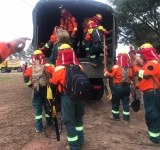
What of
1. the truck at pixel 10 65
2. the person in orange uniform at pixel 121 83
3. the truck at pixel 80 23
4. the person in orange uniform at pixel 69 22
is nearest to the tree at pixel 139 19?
the truck at pixel 80 23

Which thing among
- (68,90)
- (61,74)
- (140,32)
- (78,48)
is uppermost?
(140,32)

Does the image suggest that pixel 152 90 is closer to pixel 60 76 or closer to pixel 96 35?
pixel 60 76

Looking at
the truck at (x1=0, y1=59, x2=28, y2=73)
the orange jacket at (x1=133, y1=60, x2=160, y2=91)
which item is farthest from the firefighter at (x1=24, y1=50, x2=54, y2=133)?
the truck at (x1=0, y1=59, x2=28, y2=73)

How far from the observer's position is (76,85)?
11.4 feet

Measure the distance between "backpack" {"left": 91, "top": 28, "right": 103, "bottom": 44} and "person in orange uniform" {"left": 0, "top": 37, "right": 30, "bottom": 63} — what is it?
438 cm

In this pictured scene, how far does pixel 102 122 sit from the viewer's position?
5613 mm

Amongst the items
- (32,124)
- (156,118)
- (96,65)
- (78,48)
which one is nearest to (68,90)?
(156,118)

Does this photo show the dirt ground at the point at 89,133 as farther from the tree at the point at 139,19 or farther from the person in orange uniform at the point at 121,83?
the tree at the point at 139,19

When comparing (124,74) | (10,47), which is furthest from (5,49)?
(124,74)

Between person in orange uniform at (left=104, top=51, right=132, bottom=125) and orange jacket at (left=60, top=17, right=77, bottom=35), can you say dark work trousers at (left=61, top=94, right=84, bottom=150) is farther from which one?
orange jacket at (left=60, top=17, right=77, bottom=35)

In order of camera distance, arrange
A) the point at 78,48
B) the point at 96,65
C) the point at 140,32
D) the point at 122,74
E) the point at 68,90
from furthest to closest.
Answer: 1. the point at 140,32
2. the point at 78,48
3. the point at 96,65
4. the point at 122,74
5. the point at 68,90

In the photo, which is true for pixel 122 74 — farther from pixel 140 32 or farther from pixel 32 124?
pixel 140 32

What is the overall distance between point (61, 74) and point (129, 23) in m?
15.7

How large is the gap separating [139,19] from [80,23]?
10.1 meters
